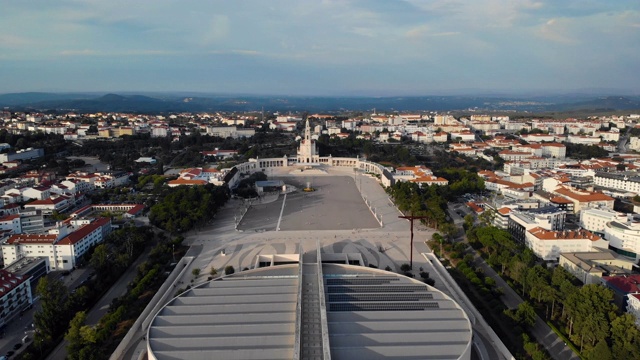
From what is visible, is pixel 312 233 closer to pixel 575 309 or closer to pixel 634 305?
pixel 575 309

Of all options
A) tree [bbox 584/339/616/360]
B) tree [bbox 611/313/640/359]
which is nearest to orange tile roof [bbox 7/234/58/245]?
tree [bbox 584/339/616/360]

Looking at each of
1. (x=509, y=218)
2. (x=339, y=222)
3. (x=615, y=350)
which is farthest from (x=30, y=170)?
(x=615, y=350)

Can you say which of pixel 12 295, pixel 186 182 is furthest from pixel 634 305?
pixel 186 182

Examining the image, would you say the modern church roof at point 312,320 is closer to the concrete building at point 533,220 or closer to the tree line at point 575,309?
the tree line at point 575,309

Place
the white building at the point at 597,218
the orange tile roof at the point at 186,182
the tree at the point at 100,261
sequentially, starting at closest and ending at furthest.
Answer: the tree at the point at 100,261 < the white building at the point at 597,218 < the orange tile roof at the point at 186,182

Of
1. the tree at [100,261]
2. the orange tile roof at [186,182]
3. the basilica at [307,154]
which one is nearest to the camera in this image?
the tree at [100,261]

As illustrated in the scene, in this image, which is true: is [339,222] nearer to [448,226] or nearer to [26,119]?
[448,226]

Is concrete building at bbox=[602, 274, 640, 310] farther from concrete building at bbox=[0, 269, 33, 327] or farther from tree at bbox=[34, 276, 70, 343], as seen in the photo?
concrete building at bbox=[0, 269, 33, 327]

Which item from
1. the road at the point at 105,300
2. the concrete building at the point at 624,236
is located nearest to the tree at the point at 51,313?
the road at the point at 105,300
